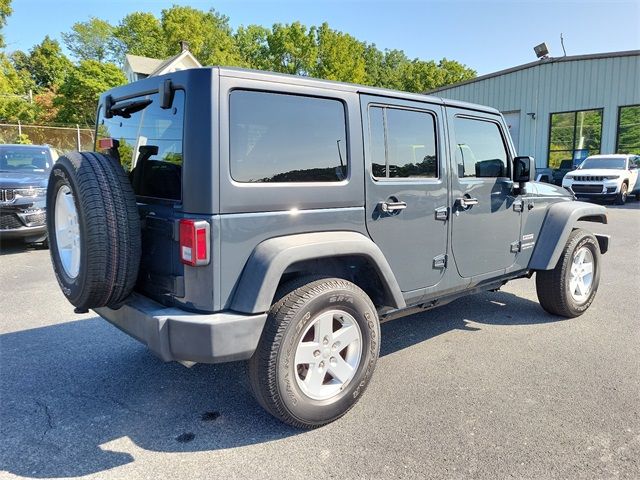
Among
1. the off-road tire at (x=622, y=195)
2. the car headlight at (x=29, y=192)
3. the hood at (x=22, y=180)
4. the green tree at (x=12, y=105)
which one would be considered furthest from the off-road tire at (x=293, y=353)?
the green tree at (x=12, y=105)

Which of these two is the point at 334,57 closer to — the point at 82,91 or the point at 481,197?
the point at 82,91

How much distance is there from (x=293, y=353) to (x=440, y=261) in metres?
1.46

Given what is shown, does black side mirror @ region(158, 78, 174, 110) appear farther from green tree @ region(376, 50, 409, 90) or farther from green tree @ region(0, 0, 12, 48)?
green tree @ region(376, 50, 409, 90)

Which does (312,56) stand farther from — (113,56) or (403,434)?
(403,434)

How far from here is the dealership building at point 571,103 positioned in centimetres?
1933

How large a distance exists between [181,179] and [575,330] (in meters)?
3.85

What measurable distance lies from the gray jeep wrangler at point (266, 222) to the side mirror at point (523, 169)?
0.71m

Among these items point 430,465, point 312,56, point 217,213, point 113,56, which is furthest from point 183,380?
point 113,56

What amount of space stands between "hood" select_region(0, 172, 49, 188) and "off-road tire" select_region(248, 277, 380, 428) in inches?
253

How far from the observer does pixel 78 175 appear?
258 centimetres

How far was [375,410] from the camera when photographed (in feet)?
9.82

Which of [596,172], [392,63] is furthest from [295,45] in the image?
[392,63]

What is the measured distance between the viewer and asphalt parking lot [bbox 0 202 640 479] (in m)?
2.46

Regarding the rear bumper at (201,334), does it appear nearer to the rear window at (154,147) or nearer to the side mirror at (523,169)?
the rear window at (154,147)
